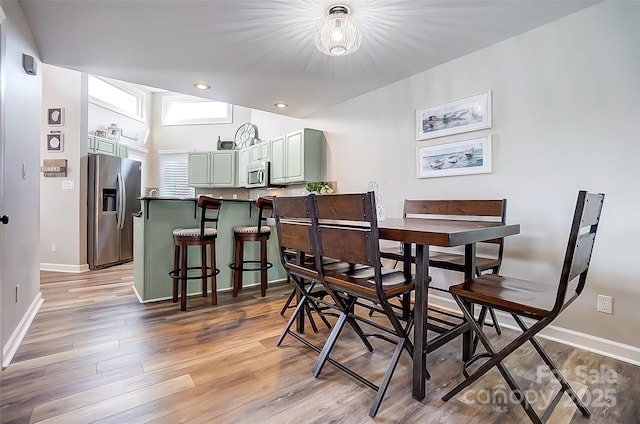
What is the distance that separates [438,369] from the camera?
1837mm

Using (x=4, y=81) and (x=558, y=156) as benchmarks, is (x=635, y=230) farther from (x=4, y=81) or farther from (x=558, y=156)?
(x=4, y=81)

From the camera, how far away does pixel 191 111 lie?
6.69 meters

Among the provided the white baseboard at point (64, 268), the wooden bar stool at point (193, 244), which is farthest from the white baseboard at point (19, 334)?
the white baseboard at point (64, 268)

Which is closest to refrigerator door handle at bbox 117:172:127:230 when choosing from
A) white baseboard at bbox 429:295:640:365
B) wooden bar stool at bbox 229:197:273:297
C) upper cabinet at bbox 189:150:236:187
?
upper cabinet at bbox 189:150:236:187

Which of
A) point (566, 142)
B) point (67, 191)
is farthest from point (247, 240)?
point (67, 191)

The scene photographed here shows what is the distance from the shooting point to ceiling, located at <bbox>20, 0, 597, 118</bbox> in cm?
207

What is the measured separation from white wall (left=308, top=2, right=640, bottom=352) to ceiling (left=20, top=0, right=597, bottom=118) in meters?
0.18

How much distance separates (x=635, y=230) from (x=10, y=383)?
3.71 meters

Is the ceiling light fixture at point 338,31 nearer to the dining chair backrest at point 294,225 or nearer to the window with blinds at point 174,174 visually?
the dining chair backrest at point 294,225

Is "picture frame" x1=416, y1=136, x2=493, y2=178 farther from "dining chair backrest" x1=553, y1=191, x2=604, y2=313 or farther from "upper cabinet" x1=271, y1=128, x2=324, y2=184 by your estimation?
"upper cabinet" x1=271, y1=128, x2=324, y2=184

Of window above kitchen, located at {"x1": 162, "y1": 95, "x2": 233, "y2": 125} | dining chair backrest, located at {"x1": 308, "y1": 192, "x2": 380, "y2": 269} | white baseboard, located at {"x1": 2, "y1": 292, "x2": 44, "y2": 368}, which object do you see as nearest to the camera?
dining chair backrest, located at {"x1": 308, "y1": 192, "x2": 380, "y2": 269}

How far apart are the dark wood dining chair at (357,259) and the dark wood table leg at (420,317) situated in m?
0.06

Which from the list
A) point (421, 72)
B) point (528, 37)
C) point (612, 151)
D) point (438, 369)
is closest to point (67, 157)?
point (421, 72)

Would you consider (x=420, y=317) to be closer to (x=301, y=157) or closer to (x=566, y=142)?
(x=566, y=142)
